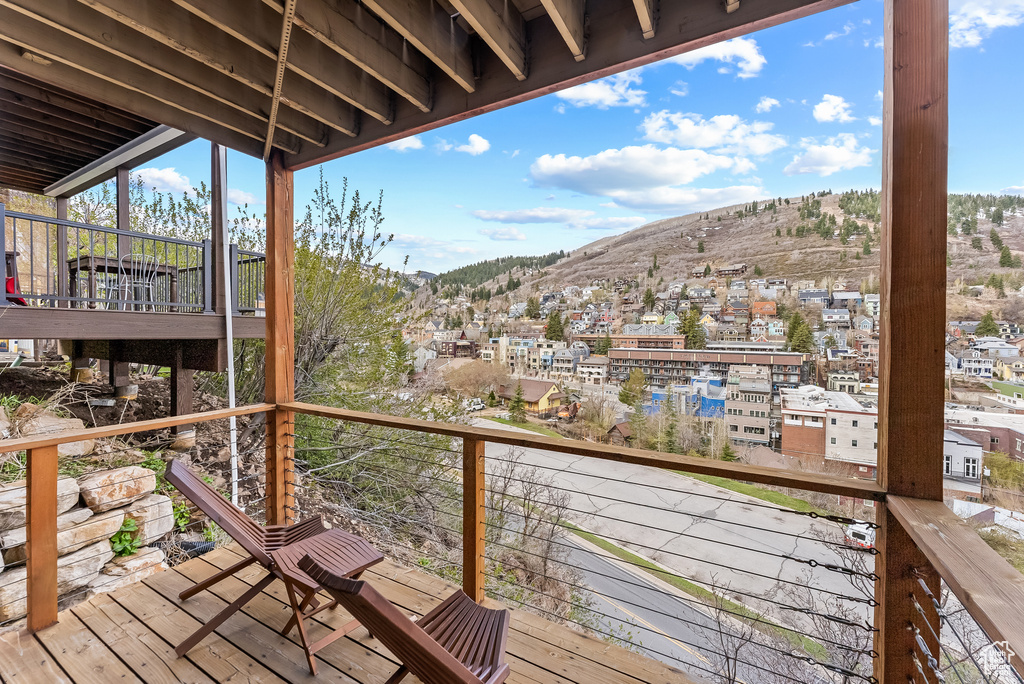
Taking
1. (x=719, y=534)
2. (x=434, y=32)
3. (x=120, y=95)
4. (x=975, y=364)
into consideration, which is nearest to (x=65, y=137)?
(x=120, y=95)

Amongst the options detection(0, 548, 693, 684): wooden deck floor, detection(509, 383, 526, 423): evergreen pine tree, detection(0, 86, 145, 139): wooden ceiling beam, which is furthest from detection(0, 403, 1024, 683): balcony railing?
detection(0, 86, 145, 139): wooden ceiling beam

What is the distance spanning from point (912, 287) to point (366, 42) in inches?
89.7

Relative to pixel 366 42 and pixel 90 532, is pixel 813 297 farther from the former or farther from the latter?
pixel 90 532

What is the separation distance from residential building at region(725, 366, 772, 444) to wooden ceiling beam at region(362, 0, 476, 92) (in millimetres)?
2311

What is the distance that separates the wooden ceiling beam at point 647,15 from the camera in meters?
1.67

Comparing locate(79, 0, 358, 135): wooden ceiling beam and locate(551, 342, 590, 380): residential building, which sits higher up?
locate(79, 0, 358, 135): wooden ceiling beam

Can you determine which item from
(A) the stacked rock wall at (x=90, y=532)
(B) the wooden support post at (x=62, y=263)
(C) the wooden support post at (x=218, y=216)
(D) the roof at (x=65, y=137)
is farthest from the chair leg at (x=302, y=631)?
(B) the wooden support post at (x=62, y=263)

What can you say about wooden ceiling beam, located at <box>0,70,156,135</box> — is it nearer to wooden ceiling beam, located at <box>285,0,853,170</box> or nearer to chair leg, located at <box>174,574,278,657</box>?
wooden ceiling beam, located at <box>285,0,853,170</box>

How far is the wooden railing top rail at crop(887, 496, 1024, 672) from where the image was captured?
0.78 metres

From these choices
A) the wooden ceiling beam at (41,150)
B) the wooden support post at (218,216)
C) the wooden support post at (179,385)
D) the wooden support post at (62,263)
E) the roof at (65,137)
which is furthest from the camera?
the wooden support post at (62,263)

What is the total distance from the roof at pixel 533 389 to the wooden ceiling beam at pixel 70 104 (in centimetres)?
432

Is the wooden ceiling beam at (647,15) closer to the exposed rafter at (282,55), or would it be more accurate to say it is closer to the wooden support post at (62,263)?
the exposed rafter at (282,55)

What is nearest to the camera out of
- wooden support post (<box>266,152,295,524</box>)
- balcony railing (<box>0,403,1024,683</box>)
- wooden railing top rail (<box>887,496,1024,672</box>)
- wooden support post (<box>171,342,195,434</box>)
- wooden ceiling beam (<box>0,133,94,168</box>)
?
wooden railing top rail (<box>887,496,1024,672</box>)

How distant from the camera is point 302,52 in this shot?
2.13 m
